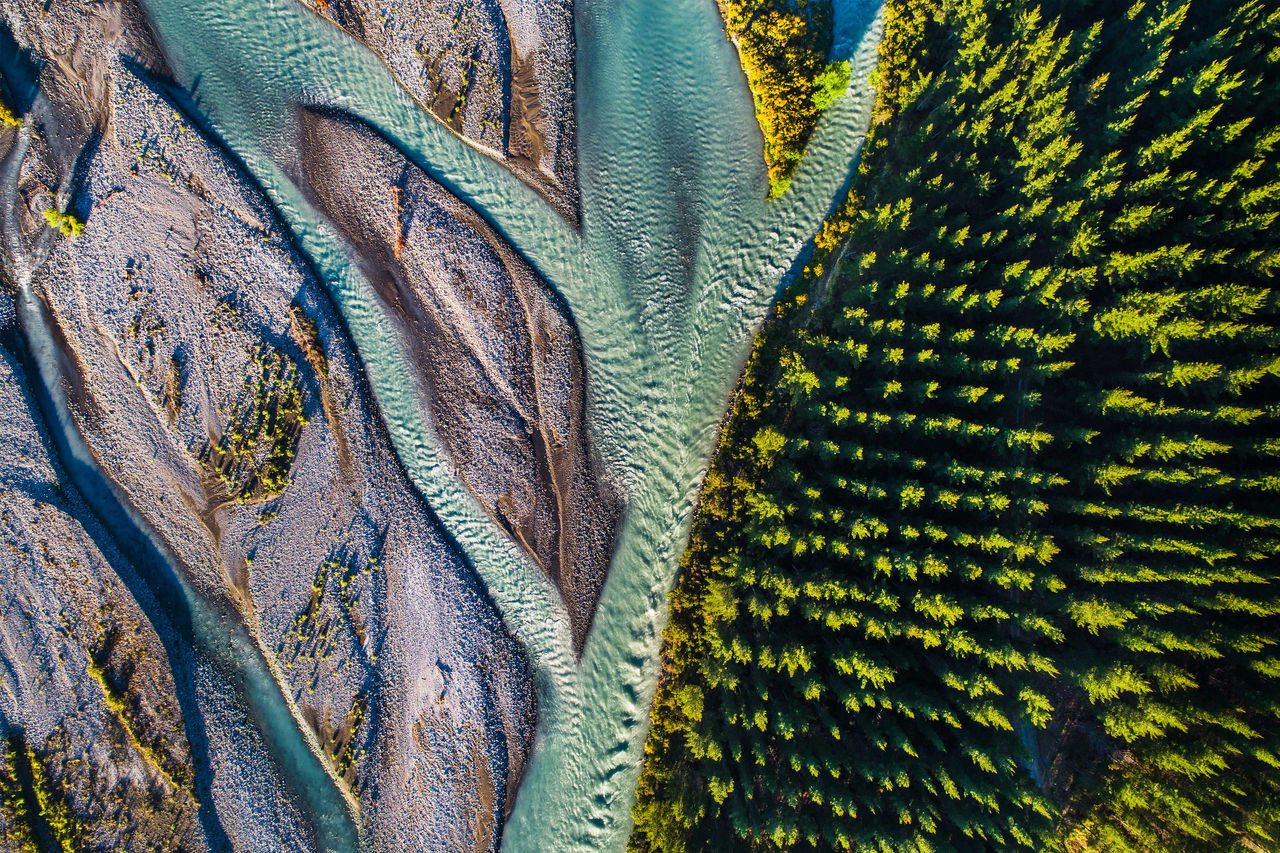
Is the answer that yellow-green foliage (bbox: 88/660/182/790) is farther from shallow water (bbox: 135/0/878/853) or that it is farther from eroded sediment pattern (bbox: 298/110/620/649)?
eroded sediment pattern (bbox: 298/110/620/649)

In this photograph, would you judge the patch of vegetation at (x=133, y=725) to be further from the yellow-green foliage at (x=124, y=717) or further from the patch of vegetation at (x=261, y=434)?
the patch of vegetation at (x=261, y=434)

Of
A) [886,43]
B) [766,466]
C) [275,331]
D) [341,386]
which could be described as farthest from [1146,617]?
[275,331]

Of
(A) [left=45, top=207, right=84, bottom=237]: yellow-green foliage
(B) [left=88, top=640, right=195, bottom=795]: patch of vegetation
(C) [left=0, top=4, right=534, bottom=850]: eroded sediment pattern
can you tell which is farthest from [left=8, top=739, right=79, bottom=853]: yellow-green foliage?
(A) [left=45, top=207, right=84, bottom=237]: yellow-green foliage

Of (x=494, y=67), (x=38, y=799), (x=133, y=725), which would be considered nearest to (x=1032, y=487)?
(x=494, y=67)

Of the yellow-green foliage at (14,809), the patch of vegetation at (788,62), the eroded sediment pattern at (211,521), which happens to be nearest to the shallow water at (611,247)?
the patch of vegetation at (788,62)

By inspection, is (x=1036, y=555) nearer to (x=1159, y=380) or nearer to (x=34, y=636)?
(x=1159, y=380)

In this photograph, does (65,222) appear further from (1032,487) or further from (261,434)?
(1032,487)
